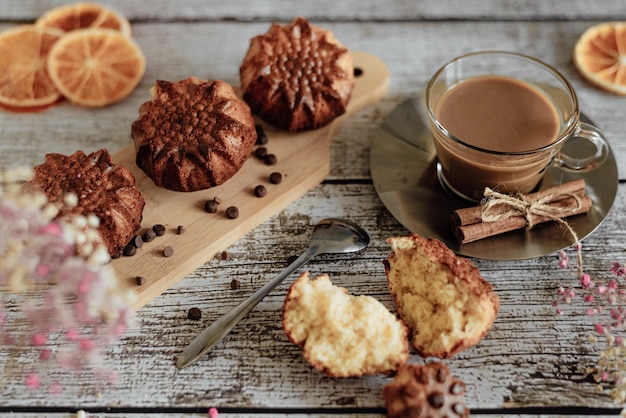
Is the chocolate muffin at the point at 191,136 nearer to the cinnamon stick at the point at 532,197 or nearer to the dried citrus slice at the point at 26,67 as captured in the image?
the dried citrus slice at the point at 26,67

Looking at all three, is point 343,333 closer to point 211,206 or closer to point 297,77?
point 211,206

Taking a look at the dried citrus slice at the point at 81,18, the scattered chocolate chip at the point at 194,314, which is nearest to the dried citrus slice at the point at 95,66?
the dried citrus slice at the point at 81,18

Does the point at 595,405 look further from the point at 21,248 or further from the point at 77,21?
the point at 77,21

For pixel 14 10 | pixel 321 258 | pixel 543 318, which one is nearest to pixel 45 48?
pixel 14 10

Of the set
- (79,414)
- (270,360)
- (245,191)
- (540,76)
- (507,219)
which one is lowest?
(79,414)

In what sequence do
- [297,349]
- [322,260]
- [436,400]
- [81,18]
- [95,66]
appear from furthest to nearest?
[81,18]
[95,66]
[322,260]
[297,349]
[436,400]

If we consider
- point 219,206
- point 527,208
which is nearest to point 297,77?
point 219,206

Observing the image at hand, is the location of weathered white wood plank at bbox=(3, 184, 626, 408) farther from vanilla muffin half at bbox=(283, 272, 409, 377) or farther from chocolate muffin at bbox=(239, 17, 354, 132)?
chocolate muffin at bbox=(239, 17, 354, 132)
